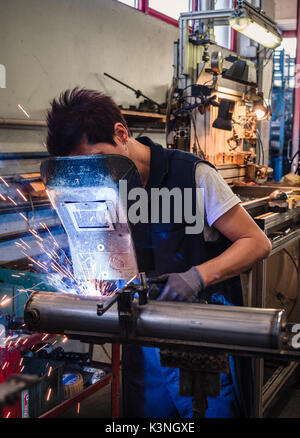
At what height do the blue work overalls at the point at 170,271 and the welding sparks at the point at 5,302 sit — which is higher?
the blue work overalls at the point at 170,271

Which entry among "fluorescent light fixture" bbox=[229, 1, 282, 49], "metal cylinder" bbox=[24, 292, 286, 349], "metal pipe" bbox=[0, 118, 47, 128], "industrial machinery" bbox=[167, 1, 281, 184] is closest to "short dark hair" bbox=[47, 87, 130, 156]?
"metal cylinder" bbox=[24, 292, 286, 349]

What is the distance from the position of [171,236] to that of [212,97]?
6.49 ft

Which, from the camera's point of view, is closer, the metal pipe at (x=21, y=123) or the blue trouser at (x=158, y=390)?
the blue trouser at (x=158, y=390)

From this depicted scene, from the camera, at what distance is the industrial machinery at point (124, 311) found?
103cm

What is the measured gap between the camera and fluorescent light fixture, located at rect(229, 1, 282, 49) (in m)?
3.04

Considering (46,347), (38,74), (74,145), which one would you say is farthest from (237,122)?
(74,145)

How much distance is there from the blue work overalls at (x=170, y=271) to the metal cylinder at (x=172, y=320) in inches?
16.8

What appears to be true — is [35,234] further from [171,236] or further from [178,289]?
[178,289]

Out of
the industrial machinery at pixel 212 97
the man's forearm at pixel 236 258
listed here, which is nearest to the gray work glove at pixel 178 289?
the man's forearm at pixel 236 258

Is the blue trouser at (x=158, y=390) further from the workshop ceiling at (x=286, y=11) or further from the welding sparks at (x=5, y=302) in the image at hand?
the workshop ceiling at (x=286, y=11)

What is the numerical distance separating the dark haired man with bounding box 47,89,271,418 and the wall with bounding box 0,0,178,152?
1.53 m

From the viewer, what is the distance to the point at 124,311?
3.59ft

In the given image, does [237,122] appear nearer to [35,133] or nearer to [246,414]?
[35,133]
